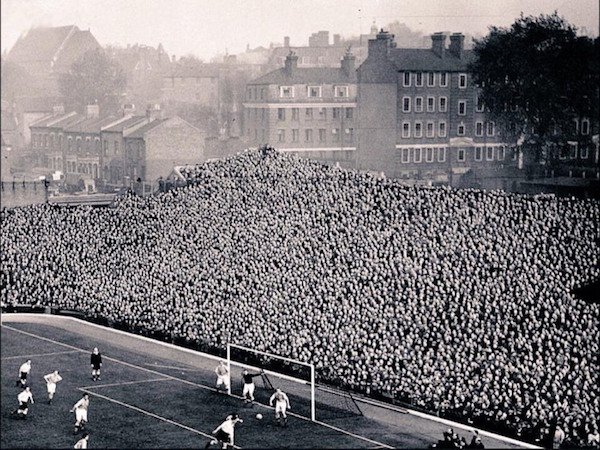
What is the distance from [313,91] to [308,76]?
3.14 ft

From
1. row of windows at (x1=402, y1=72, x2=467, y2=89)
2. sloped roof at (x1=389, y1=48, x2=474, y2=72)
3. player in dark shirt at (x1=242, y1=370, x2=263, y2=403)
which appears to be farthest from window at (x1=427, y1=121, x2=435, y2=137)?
player in dark shirt at (x1=242, y1=370, x2=263, y2=403)

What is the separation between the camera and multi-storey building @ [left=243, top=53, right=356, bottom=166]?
53000mm

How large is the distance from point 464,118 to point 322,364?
644 inches

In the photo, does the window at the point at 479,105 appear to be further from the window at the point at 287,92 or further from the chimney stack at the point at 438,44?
the window at the point at 287,92

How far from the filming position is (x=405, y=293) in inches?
1475

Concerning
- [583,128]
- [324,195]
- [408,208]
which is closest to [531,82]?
[583,128]

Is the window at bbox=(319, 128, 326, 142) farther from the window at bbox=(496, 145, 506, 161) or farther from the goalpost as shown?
the goalpost

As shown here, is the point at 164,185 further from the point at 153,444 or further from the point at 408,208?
the point at 153,444

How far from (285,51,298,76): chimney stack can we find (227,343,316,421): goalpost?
20161 mm

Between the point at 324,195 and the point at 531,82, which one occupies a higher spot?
the point at 531,82

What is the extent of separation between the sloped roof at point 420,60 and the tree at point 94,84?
70.2 feet

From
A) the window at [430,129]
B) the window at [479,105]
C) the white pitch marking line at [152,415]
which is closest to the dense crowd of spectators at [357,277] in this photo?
the window at [430,129]

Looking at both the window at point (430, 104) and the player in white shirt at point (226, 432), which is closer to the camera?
the player in white shirt at point (226, 432)

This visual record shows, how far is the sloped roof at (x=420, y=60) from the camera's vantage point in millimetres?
47969
